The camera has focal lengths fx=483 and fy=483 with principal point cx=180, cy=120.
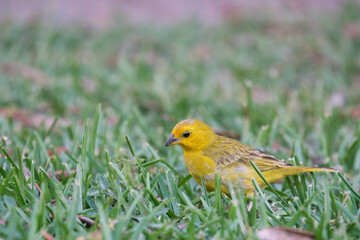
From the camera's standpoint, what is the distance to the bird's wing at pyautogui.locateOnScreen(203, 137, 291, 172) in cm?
272

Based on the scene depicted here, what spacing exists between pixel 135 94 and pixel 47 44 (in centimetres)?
222

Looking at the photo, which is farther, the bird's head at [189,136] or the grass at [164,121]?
the bird's head at [189,136]

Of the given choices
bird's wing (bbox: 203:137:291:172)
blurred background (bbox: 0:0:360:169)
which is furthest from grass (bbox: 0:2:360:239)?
bird's wing (bbox: 203:137:291:172)

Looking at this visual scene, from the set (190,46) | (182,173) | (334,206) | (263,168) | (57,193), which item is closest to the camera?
(57,193)

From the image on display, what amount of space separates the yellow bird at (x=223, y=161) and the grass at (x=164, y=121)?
10cm

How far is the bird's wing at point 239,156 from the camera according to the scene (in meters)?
2.72

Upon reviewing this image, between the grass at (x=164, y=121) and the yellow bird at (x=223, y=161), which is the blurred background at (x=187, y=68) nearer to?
the grass at (x=164, y=121)

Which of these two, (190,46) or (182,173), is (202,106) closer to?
(182,173)

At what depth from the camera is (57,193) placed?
2.10 metres

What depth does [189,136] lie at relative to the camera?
2881 millimetres

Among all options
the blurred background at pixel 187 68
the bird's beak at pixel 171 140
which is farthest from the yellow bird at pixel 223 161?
the blurred background at pixel 187 68

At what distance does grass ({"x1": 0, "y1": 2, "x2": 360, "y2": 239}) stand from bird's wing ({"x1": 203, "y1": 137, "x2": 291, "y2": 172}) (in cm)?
15

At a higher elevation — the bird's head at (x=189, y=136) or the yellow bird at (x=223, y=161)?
the bird's head at (x=189, y=136)

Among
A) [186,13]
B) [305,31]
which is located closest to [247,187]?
[305,31]
